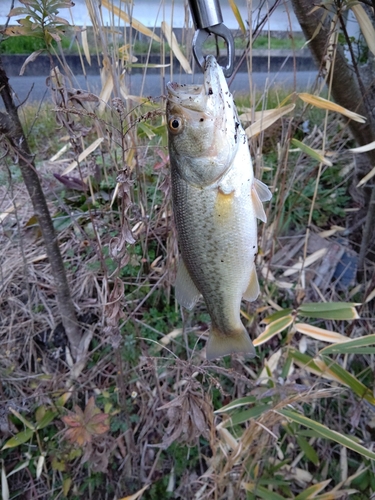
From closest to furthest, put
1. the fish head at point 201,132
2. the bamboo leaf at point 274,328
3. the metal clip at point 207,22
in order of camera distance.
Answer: the metal clip at point 207,22, the fish head at point 201,132, the bamboo leaf at point 274,328

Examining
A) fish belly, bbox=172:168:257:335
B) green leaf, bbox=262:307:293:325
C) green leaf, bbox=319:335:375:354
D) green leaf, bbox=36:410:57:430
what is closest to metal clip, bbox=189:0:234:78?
fish belly, bbox=172:168:257:335

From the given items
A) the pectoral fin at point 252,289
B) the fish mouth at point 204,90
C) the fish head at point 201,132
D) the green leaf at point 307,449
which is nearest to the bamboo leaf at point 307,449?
the green leaf at point 307,449

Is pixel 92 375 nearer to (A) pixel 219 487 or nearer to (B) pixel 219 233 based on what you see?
(A) pixel 219 487

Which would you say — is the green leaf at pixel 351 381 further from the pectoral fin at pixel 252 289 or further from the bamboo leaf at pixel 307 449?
the pectoral fin at pixel 252 289

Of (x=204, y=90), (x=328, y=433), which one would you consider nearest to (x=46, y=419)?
(x=328, y=433)

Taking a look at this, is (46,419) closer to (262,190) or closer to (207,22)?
(262,190)

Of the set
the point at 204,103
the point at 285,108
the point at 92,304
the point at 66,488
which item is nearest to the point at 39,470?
the point at 66,488

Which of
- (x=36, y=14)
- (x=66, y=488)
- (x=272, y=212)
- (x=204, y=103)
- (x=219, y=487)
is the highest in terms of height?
(x=36, y=14)
